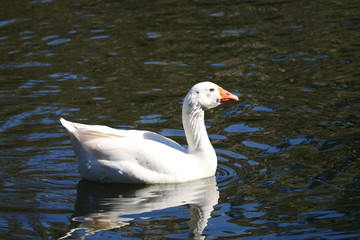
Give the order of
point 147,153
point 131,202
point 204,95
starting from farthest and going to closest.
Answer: point 204,95
point 147,153
point 131,202

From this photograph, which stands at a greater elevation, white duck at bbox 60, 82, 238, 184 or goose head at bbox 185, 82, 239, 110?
goose head at bbox 185, 82, 239, 110

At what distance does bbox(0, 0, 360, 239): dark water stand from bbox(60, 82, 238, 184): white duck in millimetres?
213

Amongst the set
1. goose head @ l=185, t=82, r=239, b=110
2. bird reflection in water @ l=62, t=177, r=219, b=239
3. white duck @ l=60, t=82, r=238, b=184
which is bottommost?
bird reflection in water @ l=62, t=177, r=219, b=239

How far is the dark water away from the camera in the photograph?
8.49m

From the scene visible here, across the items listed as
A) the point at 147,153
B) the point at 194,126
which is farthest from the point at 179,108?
the point at 147,153

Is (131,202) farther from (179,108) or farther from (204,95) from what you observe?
(179,108)

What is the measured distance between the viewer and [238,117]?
12.2 metres

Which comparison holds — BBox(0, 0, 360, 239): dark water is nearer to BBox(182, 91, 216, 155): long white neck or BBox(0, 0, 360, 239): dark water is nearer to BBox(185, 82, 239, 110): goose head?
BBox(182, 91, 216, 155): long white neck

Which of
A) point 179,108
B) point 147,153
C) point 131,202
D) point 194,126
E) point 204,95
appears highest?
point 204,95

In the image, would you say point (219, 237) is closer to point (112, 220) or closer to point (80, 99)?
point (112, 220)

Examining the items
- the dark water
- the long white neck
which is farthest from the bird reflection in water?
the long white neck

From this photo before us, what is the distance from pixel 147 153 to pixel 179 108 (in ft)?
10.0

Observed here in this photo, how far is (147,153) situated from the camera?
9719 mm

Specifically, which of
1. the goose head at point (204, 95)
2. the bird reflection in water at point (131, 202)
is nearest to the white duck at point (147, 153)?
the goose head at point (204, 95)
